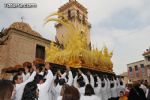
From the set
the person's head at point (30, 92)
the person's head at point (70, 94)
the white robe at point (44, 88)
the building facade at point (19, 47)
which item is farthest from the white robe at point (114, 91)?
the person's head at point (70, 94)

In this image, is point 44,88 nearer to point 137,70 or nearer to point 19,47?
point 19,47

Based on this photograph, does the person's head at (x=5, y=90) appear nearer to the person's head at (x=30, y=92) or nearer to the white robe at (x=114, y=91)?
the person's head at (x=30, y=92)

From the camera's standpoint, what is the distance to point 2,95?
2379 mm

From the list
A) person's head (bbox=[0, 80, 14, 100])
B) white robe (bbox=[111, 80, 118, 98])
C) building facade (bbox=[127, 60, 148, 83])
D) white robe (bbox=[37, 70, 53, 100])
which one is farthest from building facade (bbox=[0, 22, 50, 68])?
building facade (bbox=[127, 60, 148, 83])

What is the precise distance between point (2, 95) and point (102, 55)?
8.81m

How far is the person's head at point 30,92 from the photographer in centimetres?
642

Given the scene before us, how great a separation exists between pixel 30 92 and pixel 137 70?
156ft

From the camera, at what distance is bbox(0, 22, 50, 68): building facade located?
50.9ft

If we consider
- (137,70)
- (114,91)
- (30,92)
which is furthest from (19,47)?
(137,70)

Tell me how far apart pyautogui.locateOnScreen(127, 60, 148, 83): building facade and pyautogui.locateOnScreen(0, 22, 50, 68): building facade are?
34128mm

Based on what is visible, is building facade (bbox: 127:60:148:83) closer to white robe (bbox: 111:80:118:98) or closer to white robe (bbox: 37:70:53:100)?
white robe (bbox: 111:80:118:98)

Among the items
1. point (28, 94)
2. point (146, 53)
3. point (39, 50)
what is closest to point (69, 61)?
point (28, 94)

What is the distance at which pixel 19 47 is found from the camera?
16.4 m

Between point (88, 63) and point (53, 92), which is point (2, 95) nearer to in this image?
point (53, 92)
